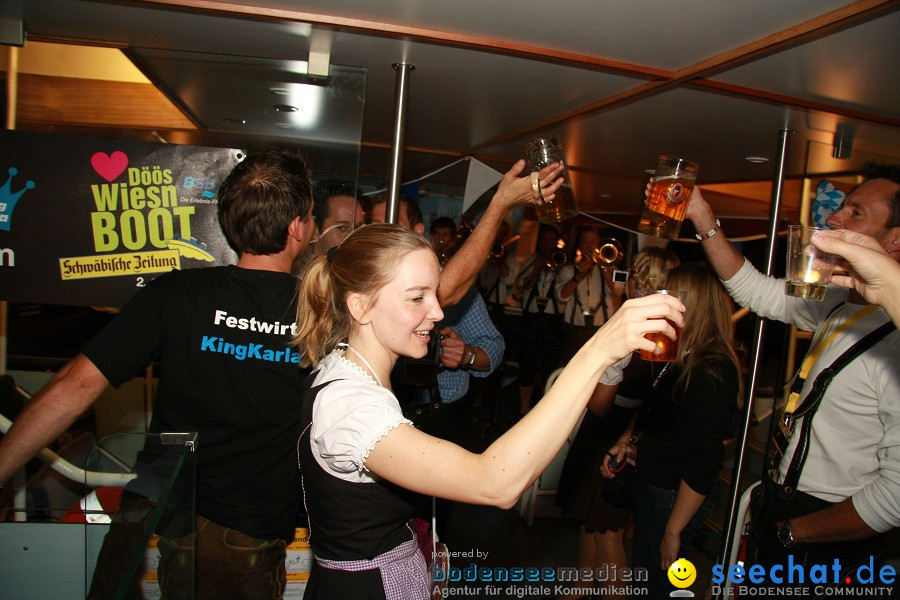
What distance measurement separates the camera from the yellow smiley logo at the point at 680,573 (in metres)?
2.76

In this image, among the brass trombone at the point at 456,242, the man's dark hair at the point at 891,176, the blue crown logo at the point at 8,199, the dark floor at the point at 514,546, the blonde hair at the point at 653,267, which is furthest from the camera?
the brass trombone at the point at 456,242

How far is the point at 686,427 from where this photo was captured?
274 centimetres

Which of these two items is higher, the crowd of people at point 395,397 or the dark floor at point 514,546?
the crowd of people at point 395,397

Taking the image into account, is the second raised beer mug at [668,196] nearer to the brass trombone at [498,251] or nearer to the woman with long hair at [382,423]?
the woman with long hair at [382,423]

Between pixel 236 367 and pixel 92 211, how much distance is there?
36.1 inches

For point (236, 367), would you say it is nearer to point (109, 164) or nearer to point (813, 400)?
point (109, 164)

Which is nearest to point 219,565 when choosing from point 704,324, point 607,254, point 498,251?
point 704,324

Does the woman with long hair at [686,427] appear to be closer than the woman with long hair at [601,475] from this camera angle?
Answer: Yes

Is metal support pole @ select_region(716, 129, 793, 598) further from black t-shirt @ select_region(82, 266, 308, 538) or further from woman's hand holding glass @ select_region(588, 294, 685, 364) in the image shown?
black t-shirt @ select_region(82, 266, 308, 538)

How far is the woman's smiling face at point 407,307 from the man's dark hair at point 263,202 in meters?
0.57

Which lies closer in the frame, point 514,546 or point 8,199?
point 8,199

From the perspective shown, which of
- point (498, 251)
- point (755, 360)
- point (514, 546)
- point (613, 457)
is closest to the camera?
point (755, 360)

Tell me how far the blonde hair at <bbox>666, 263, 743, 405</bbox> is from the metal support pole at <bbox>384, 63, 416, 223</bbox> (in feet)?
4.60

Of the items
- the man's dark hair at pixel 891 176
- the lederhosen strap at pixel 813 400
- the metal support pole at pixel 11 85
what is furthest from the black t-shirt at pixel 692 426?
the metal support pole at pixel 11 85
